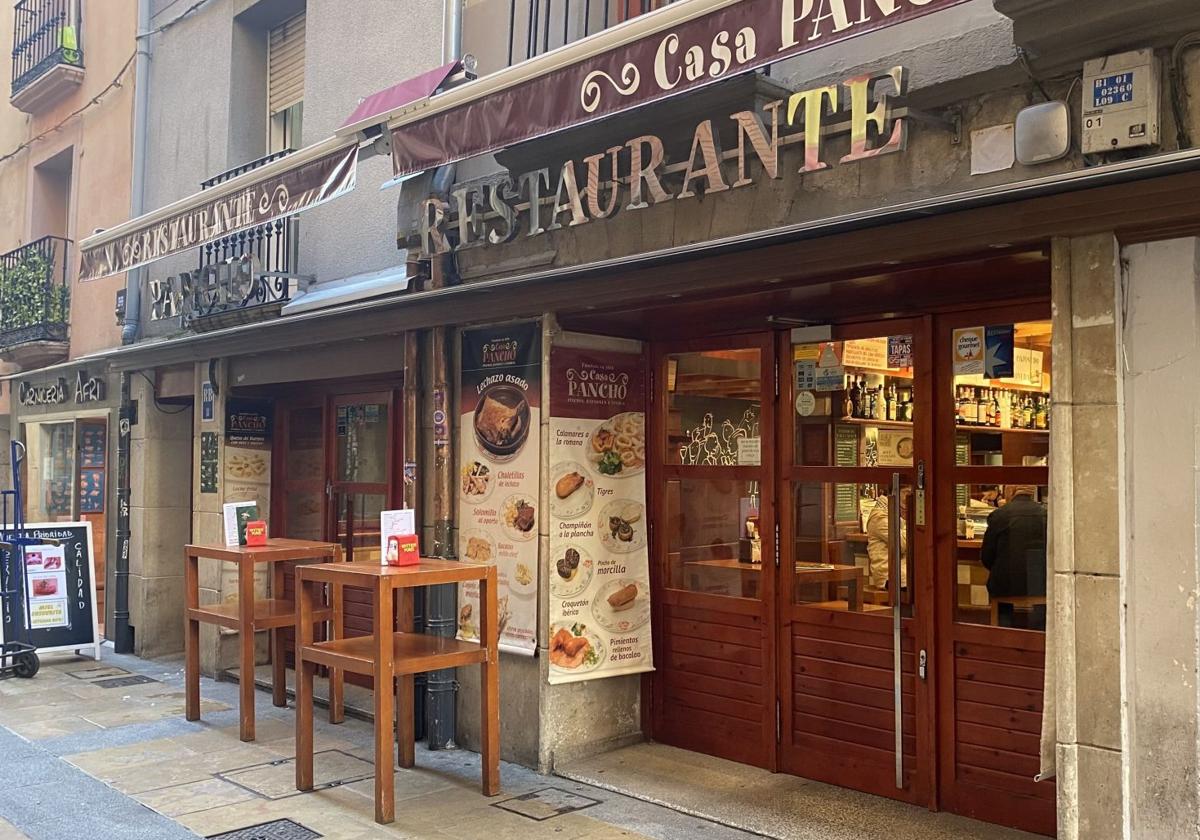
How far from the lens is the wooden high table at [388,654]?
209 inches

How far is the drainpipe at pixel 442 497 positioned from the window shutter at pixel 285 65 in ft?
9.88

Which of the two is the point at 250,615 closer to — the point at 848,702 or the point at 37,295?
the point at 848,702

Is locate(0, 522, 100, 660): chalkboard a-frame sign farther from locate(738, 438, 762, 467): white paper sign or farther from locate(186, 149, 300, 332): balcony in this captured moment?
locate(738, 438, 762, 467): white paper sign

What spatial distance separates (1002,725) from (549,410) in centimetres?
301

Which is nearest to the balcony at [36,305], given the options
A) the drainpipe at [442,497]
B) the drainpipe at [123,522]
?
the drainpipe at [123,522]

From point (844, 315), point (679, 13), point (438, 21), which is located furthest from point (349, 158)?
point (844, 315)

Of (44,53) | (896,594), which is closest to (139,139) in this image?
(44,53)

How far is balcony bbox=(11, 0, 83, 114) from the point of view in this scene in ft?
40.9

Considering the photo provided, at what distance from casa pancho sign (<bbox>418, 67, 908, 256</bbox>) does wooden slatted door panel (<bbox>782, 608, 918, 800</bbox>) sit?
2.51 meters

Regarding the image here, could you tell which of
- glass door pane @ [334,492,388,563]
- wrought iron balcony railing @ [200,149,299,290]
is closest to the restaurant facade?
glass door pane @ [334,492,388,563]

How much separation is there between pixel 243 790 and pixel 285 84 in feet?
22.0

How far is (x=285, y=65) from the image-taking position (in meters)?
9.99

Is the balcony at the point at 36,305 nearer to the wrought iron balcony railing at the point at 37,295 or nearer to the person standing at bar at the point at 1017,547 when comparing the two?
the wrought iron balcony railing at the point at 37,295

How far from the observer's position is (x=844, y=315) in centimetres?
591
